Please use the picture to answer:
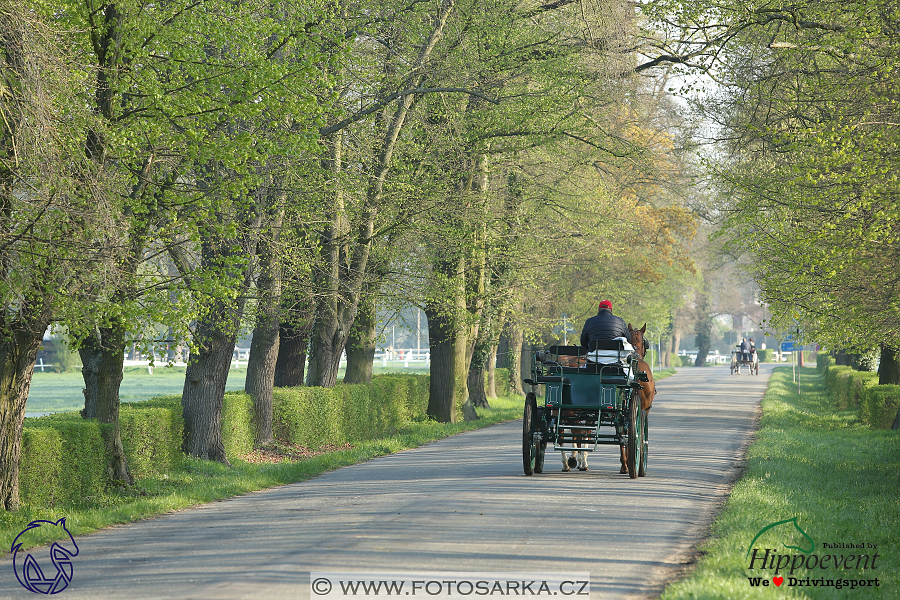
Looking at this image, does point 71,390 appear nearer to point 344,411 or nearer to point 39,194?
point 344,411

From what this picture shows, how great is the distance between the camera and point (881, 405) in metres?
23.6

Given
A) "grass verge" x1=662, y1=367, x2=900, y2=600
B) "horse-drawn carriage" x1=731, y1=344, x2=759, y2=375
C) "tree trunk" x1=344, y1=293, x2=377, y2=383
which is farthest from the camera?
"horse-drawn carriage" x1=731, y1=344, x2=759, y2=375

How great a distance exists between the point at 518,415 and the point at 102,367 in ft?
63.0

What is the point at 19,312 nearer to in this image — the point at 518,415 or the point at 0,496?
the point at 0,496

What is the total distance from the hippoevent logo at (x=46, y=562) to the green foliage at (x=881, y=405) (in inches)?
742

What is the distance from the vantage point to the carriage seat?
1385 cm

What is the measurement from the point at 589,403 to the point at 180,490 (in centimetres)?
573

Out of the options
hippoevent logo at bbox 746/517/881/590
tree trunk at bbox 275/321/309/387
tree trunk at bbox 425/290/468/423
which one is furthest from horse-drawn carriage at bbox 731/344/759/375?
hippoevent logo at bbox 746/517/881/590

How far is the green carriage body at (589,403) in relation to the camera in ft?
44.5

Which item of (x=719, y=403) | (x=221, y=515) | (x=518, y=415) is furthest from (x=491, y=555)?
(x=719, y=403)

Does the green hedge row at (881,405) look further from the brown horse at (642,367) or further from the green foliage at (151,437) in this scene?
the green foliage at (151,437)

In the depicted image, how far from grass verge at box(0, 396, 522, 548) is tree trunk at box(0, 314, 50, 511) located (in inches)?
13.5

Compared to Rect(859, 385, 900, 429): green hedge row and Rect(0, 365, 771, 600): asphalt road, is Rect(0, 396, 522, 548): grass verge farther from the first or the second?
Rect(859, 385, 900, 429): green hedge row

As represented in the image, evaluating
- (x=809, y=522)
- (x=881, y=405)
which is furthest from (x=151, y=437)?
(x=881, y=405)
